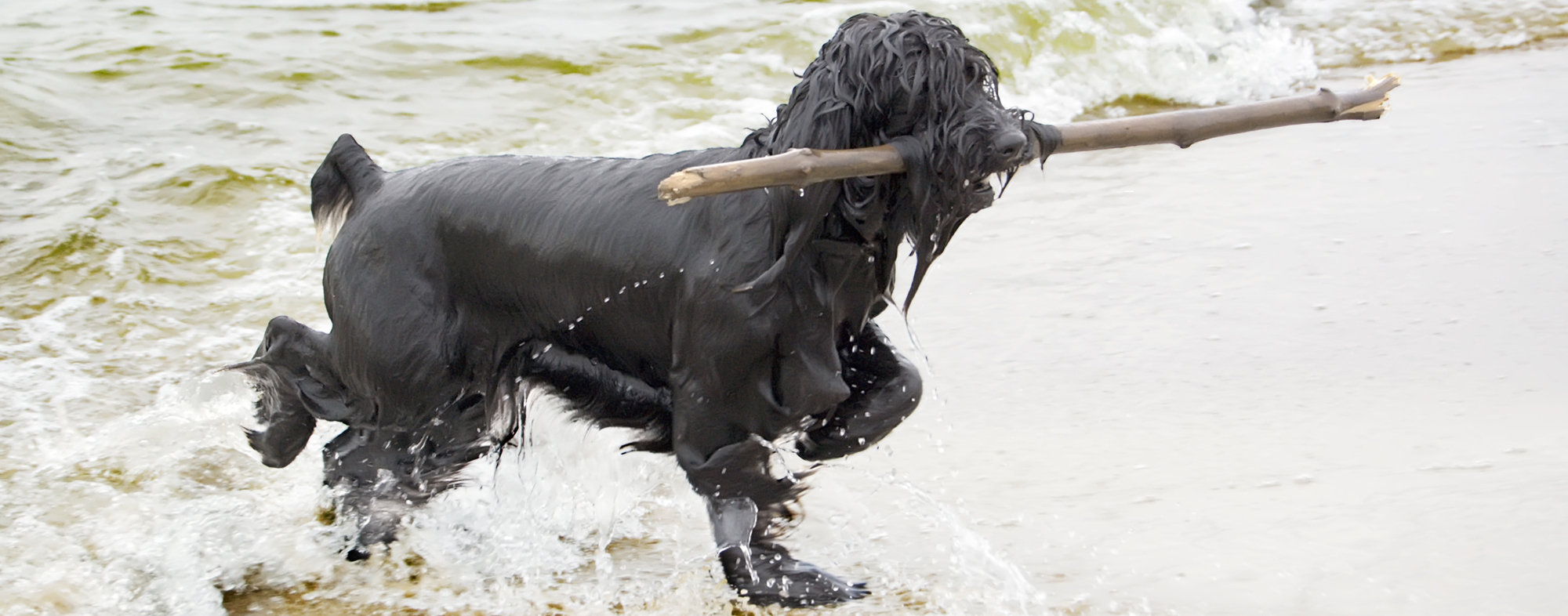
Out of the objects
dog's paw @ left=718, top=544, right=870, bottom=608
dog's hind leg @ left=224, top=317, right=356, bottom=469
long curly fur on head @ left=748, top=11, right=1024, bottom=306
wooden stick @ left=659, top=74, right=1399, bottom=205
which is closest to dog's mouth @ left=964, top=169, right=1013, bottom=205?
long curly fur on head @ left=748, top=11, right=1024, bottom=306

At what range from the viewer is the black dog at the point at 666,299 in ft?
8.14

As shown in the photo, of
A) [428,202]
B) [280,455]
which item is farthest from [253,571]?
[428,202]

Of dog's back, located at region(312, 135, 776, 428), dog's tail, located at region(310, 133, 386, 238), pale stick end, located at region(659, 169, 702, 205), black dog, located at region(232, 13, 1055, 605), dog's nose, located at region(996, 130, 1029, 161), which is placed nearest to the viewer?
pale stick end, located at region(659, 169, 702, 205)

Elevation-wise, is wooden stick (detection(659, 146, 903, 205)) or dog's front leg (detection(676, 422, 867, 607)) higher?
wooden stick (detection(659, 146, 903, 205))

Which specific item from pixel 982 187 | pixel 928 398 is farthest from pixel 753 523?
pixel 928 398

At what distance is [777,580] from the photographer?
305cm

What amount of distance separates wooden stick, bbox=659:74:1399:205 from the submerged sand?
977 mm

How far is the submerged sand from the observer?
3.05 m

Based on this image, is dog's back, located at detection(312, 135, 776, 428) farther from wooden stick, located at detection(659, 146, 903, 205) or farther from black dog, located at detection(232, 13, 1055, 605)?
wooden stick, located at detection(659, 146, 903, 205)

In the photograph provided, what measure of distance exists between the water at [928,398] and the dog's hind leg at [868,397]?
0.42 m

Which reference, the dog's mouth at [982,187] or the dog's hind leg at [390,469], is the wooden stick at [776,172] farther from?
the dog's hind leg at [390,469]

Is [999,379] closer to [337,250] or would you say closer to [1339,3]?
[337,250]

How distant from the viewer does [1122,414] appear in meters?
4.01

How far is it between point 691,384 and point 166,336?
10.8 ft
